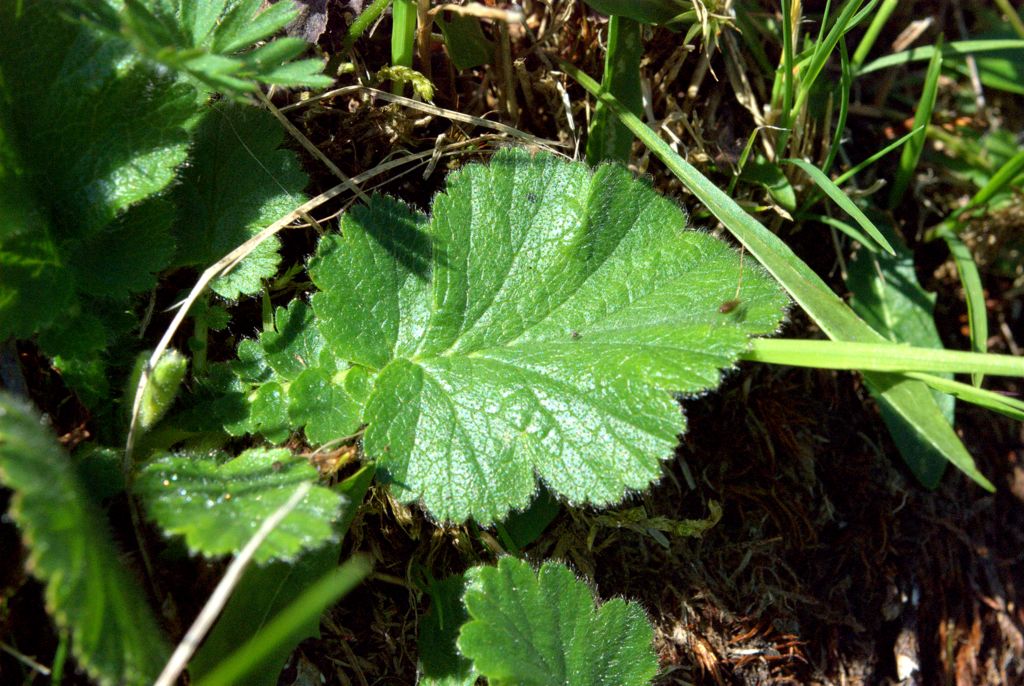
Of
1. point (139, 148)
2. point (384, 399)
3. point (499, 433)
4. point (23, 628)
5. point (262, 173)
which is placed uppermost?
point (139, 148)

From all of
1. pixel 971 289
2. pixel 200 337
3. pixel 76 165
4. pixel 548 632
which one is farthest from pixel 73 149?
pixel 971 289

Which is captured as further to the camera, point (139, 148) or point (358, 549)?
point (358, 549)

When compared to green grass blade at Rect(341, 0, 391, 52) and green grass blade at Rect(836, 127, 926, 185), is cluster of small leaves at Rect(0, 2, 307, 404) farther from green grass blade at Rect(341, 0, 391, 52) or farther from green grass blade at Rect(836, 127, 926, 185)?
green grass blade at Rect(836, 127, 926, 185)

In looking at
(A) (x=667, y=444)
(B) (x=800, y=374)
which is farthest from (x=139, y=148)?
(B) (x=800, y=374)

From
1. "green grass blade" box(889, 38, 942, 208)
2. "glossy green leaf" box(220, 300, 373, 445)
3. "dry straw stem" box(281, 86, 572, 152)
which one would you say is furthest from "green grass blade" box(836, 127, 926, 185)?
"glossy green leaf" box(220, 300, 373, 445)

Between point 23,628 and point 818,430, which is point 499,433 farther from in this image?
point 818,430

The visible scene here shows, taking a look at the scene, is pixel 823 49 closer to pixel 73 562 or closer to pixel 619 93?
pixel 619 93

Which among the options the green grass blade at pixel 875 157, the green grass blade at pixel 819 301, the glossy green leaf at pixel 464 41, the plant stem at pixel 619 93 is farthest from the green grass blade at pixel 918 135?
the glossy green leaf at pixel 464 41
